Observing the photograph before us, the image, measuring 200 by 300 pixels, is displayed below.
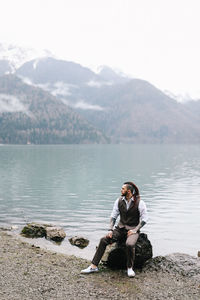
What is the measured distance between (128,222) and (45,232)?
13159mm

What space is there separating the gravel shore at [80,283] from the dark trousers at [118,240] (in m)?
0.67

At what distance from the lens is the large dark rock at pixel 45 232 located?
24.9 m

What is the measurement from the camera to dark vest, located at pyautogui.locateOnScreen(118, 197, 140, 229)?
1422 cm

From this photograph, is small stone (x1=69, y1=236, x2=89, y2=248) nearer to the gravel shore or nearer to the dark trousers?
the gravel shore

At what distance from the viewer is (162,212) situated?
38.7 metres

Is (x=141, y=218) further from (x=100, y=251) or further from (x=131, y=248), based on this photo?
(x=100, y=251)

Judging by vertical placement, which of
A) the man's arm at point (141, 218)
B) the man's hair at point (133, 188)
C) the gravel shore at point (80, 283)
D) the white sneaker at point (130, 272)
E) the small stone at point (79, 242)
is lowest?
the small stone at point (79, 242)

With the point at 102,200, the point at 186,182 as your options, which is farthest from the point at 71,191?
the point at 186,182

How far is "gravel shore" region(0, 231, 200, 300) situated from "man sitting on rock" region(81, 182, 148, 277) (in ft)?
2.28

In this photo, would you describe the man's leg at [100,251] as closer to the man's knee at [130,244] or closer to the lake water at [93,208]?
the man's knee at [130,244]

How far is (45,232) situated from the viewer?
25.8 m

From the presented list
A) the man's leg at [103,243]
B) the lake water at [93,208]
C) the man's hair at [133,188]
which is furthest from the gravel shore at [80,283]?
the lake water at [93,208]

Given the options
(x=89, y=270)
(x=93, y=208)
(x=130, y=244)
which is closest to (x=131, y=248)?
(x=130, y=244)

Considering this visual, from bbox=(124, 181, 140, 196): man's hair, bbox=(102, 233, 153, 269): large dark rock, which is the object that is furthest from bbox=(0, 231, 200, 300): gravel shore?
bbox=(124, 181, 140, 196): man's hair
